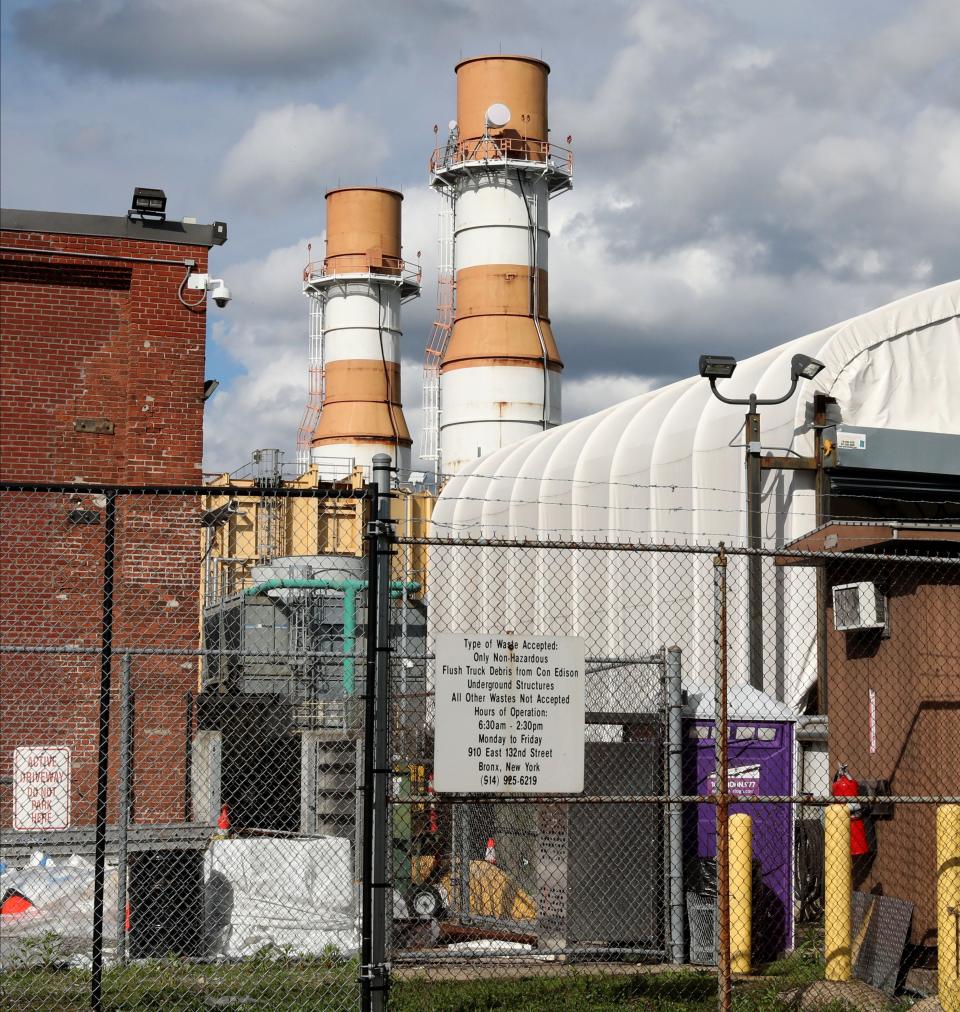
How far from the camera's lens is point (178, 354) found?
17.3 m

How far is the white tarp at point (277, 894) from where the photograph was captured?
10820 millimetres

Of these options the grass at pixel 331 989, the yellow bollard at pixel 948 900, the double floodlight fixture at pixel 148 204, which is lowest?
the grass at pixel 331 989

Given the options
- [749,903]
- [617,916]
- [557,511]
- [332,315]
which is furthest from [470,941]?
[332,315]

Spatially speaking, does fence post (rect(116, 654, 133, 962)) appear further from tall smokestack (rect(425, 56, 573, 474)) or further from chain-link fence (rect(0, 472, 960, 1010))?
tall smokestack (rect(425, 56, 573, 474))

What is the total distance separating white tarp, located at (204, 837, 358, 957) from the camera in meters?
10.8

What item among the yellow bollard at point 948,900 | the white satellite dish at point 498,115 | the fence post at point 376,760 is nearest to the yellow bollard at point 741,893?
the yellow bollard at point 948,900

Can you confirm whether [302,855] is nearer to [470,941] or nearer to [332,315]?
[470,941]

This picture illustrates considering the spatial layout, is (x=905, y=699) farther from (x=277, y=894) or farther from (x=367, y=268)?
(x=367, y=268)

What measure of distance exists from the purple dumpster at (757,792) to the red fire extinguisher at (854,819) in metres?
0.69

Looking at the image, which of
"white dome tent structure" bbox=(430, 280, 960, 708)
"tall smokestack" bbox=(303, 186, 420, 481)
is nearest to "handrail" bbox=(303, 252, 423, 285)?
"tall smokestack" bbox=(303, 186, 420, 481)

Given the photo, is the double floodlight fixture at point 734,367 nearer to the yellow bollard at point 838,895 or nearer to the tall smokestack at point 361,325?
the yellow bollard at point 838,895

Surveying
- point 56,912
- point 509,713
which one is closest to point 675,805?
point 509,713

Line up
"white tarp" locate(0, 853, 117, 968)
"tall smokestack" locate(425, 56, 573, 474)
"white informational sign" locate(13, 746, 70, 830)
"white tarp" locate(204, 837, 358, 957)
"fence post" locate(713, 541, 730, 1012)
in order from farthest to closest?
"tall smokestack" locate(425, 56, 573, 474) → "white tarp" locate(204, 837, 358, 957) → "white tarp" locate(0, 853, 117, 968) → "white informational sign" locate(13, 746, 70, 830) → "fence post" locate(713, 541, 730, 1012)

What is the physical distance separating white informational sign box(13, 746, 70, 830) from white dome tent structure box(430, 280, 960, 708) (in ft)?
29.2
